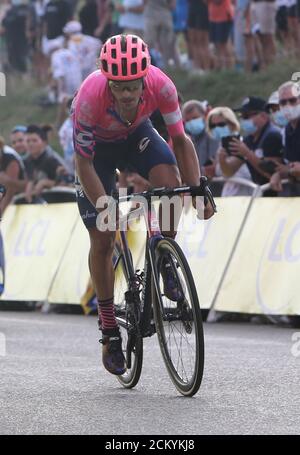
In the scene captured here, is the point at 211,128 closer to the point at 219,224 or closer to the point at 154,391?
the point at 219,224

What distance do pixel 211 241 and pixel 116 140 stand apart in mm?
5607

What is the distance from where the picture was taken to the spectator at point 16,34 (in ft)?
83.6

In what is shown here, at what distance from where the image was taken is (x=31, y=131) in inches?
659

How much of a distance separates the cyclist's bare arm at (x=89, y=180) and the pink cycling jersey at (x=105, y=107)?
0.15 feet

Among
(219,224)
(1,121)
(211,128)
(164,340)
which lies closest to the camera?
(164,340)

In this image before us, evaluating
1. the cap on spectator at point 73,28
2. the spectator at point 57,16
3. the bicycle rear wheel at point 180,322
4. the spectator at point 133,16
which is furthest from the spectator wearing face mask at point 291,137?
the spectator at point 57,16

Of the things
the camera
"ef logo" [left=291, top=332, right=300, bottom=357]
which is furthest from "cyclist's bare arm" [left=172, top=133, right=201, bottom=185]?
the camera

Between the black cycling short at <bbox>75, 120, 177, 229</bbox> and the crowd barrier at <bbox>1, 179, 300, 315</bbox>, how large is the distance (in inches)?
171

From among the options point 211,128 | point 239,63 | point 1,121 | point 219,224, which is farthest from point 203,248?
point 1,121

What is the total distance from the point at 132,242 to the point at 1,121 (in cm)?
1547

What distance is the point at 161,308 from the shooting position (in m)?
7.14

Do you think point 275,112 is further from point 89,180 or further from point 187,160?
point 89,180

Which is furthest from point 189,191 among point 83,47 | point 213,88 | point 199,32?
point 83,47

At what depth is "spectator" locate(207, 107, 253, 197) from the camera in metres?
13.3
